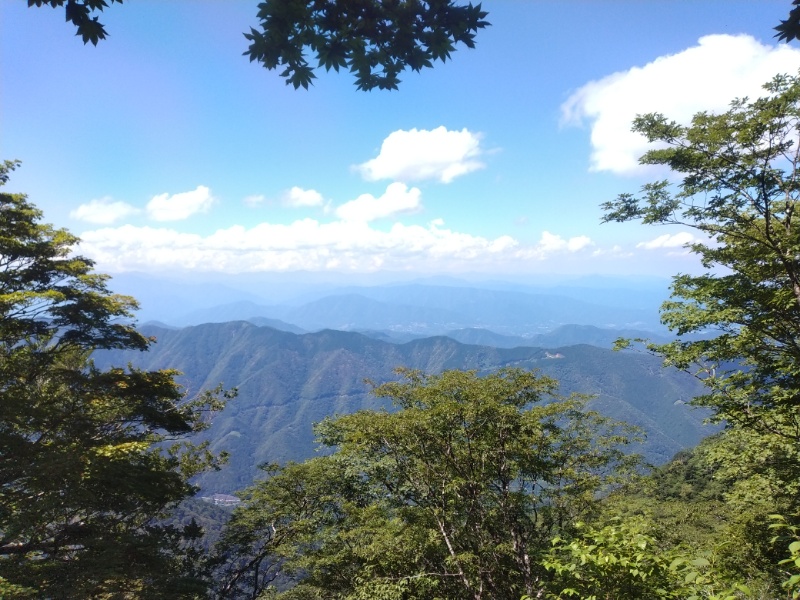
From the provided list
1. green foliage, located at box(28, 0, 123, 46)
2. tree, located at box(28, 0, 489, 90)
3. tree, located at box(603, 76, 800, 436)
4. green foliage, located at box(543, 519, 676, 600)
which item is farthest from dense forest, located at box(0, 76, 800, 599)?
green foliage, located at box(28, 0, 123, 46)

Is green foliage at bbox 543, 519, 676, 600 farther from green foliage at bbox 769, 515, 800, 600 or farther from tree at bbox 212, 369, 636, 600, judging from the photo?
tree at bbox 212, 369, 636, 600

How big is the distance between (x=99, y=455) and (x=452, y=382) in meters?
10.8

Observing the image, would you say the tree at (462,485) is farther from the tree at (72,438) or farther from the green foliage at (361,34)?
the green foliage at (361,34)

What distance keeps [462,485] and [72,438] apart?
523 inches

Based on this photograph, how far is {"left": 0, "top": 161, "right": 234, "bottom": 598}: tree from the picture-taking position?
10.5 meters

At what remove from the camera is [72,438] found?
13.4 meters

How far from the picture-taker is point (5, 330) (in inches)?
491

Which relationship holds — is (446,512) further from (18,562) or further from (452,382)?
(18,562)

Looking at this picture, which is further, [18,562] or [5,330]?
[5,330]

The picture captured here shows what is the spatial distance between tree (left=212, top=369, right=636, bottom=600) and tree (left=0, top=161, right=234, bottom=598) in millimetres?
5161

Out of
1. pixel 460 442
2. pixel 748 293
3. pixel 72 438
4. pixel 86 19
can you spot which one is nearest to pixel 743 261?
pixel 748 293

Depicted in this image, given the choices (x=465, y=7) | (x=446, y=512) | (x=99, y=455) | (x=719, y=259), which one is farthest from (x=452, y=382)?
(x=99, y=455)

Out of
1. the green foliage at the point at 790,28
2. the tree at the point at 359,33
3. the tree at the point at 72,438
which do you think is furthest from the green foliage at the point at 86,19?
the tree at the point at 72,438

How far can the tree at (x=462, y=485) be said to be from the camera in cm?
1030
